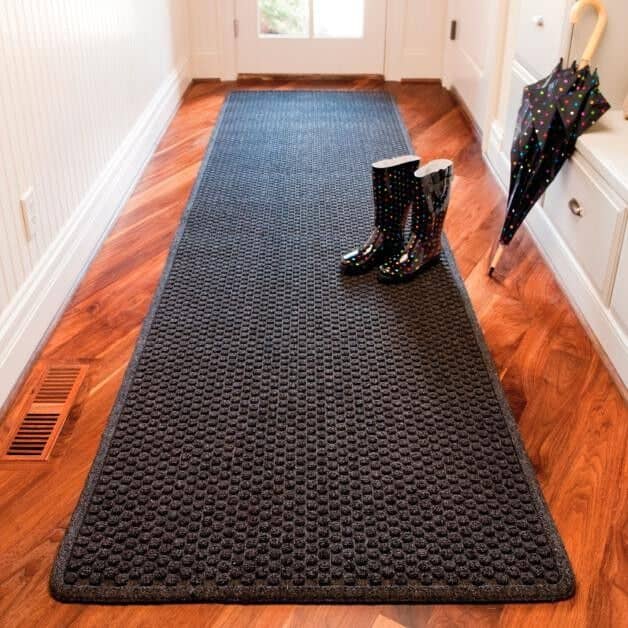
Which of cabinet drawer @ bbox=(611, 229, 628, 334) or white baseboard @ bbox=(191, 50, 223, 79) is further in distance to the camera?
white baseboard @ bbox=(191, 50, 223, 79)

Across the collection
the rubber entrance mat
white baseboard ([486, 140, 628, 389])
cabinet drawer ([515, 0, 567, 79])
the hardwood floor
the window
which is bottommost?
the hardwood floor

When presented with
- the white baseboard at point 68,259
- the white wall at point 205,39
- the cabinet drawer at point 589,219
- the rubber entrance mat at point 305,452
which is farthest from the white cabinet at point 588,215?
the white wall at point 205,39

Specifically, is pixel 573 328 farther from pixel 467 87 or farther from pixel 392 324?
pixel 467 87

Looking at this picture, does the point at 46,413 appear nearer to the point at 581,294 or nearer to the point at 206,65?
the point at 581,294

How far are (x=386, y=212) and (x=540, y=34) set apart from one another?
851mm

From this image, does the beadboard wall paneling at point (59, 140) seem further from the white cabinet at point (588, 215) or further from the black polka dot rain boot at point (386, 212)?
the white cabinet at point (588, 215)

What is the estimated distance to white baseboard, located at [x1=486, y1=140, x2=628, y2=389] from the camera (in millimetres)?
1841

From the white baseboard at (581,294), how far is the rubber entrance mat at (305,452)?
282mm

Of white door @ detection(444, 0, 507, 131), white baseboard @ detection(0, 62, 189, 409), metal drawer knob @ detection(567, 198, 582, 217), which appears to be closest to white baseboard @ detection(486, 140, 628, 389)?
metal drawer knob @ detection(567, 198, 582, 217)

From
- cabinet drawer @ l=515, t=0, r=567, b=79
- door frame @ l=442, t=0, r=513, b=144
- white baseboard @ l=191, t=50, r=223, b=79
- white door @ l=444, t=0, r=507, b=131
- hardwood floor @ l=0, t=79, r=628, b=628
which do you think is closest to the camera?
hardwood floor @ l=0, t=79, r=628, b=628

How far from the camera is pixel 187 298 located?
214 cm

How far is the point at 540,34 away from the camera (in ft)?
8.39

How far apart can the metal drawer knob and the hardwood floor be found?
22 cm

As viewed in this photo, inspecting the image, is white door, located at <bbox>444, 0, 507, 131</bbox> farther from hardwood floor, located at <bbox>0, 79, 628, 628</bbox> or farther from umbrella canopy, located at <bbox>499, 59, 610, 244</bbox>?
umbrella canopy, located at <bbox>499, 59, 610, 244</bbox>
